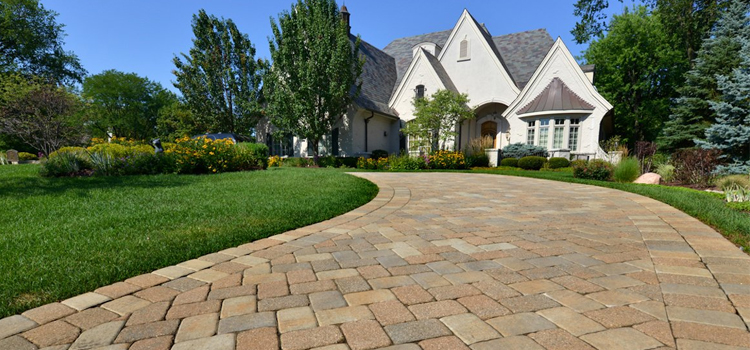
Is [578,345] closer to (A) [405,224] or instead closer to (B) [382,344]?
(B) [382,344]

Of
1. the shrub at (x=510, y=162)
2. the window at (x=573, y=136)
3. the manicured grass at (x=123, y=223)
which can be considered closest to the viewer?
the manicured grass at (x=123, y=223)

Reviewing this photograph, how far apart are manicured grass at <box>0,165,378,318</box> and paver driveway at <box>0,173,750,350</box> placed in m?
0.27

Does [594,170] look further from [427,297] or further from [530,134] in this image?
[427,297]

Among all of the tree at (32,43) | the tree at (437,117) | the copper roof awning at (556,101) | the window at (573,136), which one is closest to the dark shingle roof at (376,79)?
the tree at (437,117)

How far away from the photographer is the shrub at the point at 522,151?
Answer: 1627cm

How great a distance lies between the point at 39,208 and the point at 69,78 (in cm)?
3786

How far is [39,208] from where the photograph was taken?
4469mm

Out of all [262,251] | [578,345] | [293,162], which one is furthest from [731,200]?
[293,162]

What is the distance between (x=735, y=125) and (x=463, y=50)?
1313 centimetres

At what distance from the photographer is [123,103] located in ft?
114

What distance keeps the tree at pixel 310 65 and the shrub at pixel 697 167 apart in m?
12.8

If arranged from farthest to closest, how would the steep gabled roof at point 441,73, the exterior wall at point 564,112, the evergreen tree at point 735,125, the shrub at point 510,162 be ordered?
the steep gabled roof at point 441,73 < the shrub at point 510,162 < the exterior wall at point 564,112 < the evergreen tree at point 735,125

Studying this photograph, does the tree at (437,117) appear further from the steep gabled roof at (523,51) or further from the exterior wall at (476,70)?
the steep gabled roof at (523,51)

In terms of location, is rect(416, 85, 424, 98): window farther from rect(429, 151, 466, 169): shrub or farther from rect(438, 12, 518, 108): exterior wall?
rect(429, 151, 466, 169): shrub
